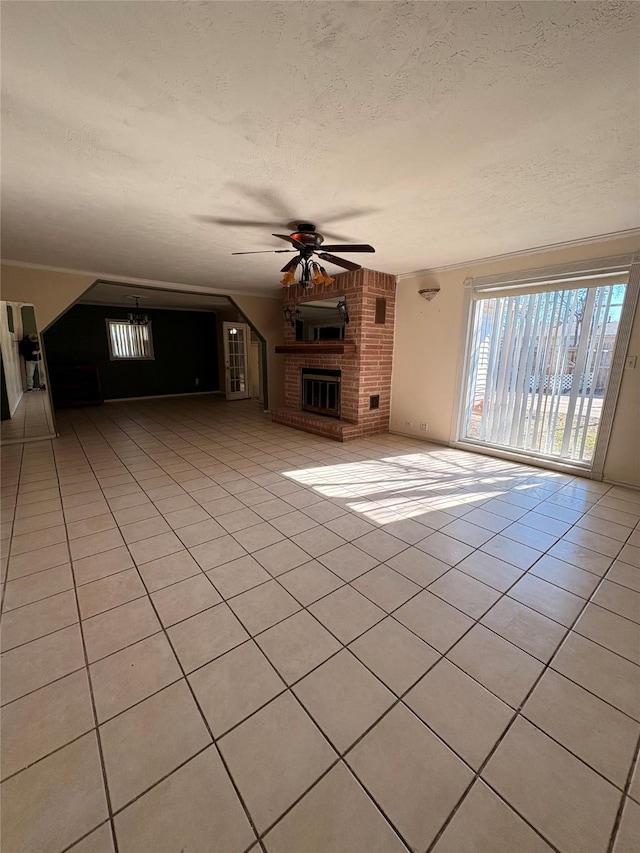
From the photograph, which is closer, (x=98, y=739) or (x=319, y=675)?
(x=98, y=739)

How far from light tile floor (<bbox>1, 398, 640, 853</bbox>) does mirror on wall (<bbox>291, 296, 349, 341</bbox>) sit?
9.35 feet

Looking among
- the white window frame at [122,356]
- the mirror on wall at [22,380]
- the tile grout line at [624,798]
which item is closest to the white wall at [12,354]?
the mirror on wall at [22,380]

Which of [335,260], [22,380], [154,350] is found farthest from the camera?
[154,350]

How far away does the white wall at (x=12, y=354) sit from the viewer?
13.8ft

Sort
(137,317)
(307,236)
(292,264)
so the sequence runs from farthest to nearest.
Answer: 1. (137,317)
2. (292,264)
3. (307,236)

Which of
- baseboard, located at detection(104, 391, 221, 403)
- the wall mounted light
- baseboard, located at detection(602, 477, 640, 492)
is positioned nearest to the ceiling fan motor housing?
the wall mounted light

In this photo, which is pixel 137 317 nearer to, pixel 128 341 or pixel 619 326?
pixel 128 341

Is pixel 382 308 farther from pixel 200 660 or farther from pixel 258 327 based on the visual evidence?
pixel 200 660

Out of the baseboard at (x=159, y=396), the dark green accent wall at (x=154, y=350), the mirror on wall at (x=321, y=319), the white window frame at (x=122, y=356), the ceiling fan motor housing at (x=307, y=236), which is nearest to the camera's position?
the ceiling fan motor housing at (x=307, y=236)

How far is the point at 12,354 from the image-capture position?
4477 millimetres

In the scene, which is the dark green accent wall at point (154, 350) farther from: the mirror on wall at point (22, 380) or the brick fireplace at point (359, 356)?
the brick fireplace at point (359, 356)

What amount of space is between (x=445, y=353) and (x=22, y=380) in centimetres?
573

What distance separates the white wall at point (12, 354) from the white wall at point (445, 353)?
196 inches

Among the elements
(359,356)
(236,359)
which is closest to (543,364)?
(359,356)
